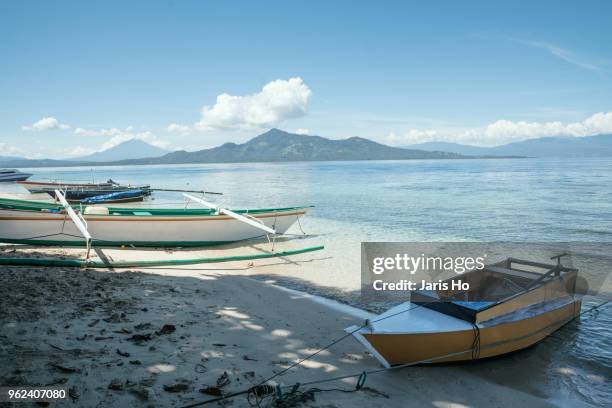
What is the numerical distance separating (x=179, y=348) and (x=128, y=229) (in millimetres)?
9807

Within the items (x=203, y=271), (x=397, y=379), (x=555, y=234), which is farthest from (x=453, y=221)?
(x=397, y=379)

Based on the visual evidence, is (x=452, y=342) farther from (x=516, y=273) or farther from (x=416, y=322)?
(x=516, y=273)

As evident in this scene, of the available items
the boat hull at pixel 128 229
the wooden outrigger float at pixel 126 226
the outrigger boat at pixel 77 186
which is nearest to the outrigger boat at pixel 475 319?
the wooden outrigger float at pixel 126 226

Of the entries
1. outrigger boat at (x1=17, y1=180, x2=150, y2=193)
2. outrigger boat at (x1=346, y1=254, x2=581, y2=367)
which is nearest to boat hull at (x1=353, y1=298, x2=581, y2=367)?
outrigger boat at (x1=346, y1=254, x2=581, y2=367)

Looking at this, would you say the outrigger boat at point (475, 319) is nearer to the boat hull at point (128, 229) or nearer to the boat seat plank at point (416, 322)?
the boat seat plank at point (416, 322)

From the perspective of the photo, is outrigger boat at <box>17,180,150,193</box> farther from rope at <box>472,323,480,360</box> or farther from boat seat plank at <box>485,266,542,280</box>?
rope at <box>472,323,480,360</box>

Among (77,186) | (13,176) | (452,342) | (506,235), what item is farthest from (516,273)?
(13,176)

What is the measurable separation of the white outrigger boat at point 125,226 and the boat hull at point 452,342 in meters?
7.25

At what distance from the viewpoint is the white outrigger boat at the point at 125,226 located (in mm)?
12594

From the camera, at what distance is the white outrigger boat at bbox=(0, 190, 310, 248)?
12594 mm

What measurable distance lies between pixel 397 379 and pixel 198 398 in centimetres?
279

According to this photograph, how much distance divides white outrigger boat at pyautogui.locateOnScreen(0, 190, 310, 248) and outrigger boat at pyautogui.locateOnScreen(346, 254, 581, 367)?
6767mm

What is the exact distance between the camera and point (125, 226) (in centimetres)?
1351

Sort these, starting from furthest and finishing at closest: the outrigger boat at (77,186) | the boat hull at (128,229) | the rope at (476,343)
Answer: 1. the outrigger boat at (77,186)
2. the boat hull at (128,229)
3. the rope at (476,343)
